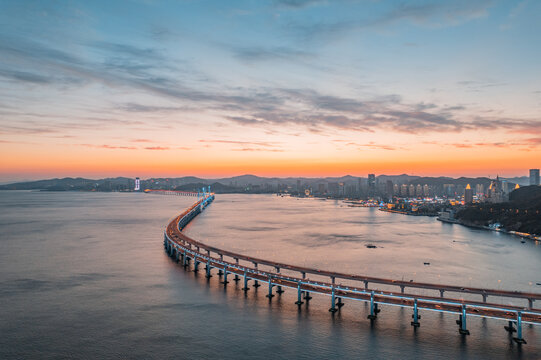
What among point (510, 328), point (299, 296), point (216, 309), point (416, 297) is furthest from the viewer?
point (299, 296)

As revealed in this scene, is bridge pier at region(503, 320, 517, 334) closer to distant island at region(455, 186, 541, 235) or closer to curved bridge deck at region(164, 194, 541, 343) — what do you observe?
curved bridge deck at region(164, 194, 541, 343)

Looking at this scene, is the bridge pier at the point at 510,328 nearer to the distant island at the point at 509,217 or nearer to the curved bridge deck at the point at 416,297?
the curved bridge deck at the point at 416,297

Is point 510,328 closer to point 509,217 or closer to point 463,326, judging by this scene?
point 463,326

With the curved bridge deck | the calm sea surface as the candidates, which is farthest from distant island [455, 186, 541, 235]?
the curved bridge deck

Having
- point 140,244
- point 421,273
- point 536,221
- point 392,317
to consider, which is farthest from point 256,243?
point 536,221

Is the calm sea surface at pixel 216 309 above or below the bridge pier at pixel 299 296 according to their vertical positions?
below

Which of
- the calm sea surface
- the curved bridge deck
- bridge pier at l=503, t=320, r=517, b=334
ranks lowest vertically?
the calm sea surface

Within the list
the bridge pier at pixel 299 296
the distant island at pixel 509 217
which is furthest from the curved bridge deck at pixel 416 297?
the distant island at pixel 509 217

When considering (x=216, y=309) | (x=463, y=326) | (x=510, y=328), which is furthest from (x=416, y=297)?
(x=216, y=309)

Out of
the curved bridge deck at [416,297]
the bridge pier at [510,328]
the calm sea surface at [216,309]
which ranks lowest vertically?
the calm sea surface at [216,309]

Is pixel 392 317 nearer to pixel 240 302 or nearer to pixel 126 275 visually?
pixel 240 302

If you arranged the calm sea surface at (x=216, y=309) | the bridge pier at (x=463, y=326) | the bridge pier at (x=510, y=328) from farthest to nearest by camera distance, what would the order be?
the bridge pier at (x=510, y=328) < the bridge pier at (x=463, y=326) < the calm sea surface at (x=216, y=309)

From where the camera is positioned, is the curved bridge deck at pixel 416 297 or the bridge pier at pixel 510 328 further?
the bridge pier at pixel 510 328
